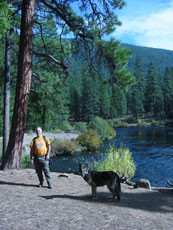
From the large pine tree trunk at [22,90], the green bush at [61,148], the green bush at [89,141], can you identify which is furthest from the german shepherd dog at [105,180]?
the green bush at [89,141]

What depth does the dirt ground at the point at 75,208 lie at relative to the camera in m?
3.54

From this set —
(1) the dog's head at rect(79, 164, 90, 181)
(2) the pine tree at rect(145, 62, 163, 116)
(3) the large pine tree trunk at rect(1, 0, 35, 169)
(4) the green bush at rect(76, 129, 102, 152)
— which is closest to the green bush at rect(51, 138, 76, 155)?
(4) the green bush at rect(76, 129, 102, 152)

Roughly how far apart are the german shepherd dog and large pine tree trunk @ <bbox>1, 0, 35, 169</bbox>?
3.09m

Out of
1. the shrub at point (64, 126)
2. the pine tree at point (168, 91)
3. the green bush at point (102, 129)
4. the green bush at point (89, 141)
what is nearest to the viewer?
the shrub at point (64, 126)

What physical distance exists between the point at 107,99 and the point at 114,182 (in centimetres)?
6559

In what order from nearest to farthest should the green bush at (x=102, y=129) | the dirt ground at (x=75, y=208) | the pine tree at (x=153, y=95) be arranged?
the dirt ground at (x=75, y=208)
the green bush at (x=102, y=129)
the pine tree at (x=153, y=95)

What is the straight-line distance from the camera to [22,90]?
7.45m

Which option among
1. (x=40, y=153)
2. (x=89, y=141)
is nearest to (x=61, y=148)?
(x=89, y=141)

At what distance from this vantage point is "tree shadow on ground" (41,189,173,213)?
493cm

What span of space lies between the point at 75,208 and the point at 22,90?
14.3ft

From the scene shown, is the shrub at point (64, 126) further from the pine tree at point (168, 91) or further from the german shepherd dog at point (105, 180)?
the pine tree at point (168, 91)

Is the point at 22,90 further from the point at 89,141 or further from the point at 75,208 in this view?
the point at 89,141

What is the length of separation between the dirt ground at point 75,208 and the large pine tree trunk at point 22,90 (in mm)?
985

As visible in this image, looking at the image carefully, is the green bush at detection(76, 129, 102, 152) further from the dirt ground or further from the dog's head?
the dog's head
